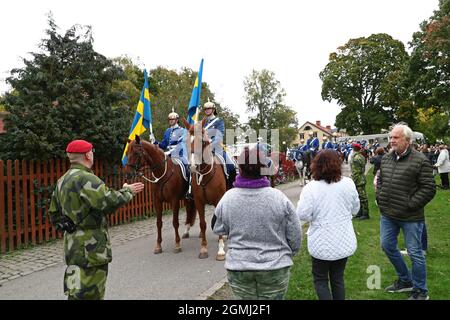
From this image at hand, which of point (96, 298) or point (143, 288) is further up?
point (96, 298)

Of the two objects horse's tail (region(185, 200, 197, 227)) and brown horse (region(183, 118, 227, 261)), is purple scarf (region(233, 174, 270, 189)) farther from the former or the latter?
horse's tail (region(185, 200, 197, 227))

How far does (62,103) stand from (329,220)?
778cm

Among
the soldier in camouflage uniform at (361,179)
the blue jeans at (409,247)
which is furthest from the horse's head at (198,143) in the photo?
the soldier in camouflage uniform at (361,179)

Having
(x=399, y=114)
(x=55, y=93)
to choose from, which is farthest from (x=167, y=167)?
(x=399, y=114)

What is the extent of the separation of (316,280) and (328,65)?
48.8 metres

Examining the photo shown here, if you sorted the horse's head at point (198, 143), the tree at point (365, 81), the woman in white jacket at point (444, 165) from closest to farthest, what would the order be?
the horse's head at point (198, 143)
the woman in white jacket at point (444, 165)
the tree at point (365, 81)

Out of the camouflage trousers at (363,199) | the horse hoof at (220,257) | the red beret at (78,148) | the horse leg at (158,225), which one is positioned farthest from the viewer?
the camouflage trousers at (363,199)

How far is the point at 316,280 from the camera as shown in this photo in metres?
3.63

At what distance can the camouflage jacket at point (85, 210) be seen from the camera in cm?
333

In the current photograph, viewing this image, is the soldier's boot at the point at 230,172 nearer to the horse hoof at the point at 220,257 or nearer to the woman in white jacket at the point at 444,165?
the horse hoof at the point at 220,257

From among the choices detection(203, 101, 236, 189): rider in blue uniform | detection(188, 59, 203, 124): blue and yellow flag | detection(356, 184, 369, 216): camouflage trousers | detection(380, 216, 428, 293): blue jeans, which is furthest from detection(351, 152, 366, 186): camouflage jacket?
detection(380, 216, 428, 293): blue jeans

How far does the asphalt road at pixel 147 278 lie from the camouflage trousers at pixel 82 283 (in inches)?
65.3

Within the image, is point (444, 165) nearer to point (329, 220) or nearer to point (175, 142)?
point (175, 142)
